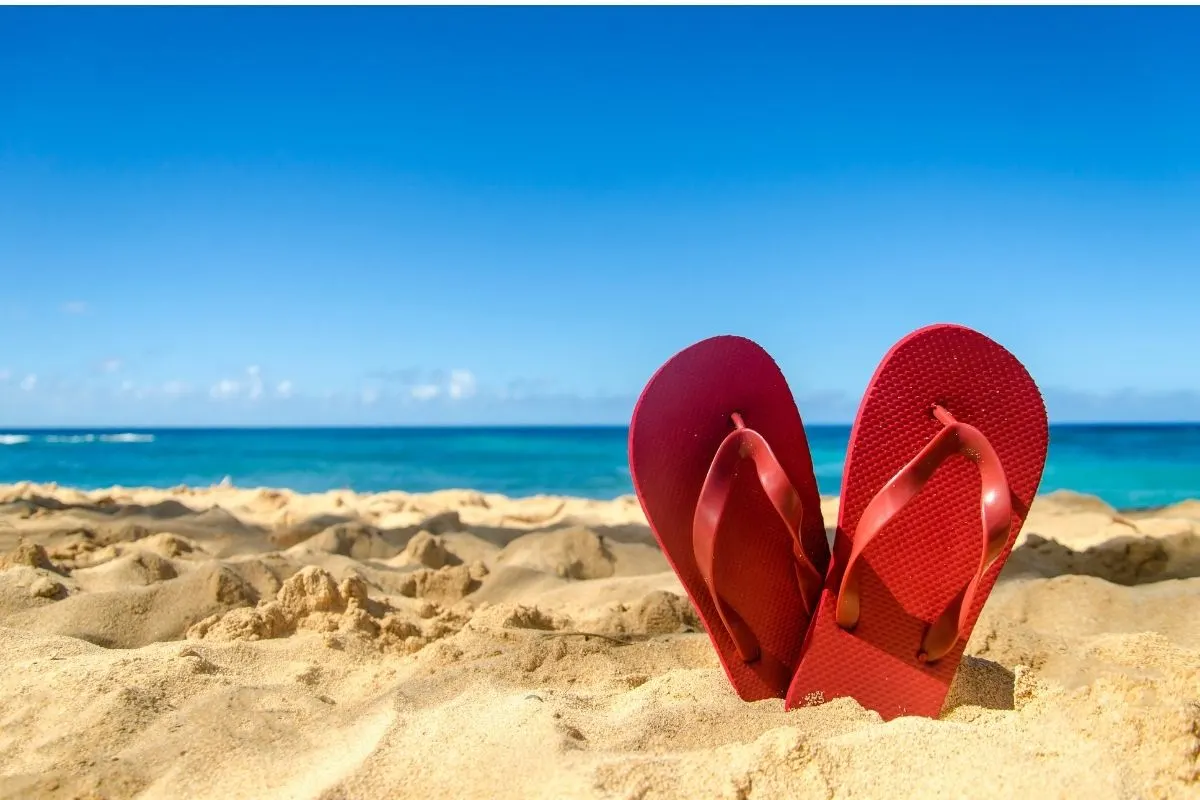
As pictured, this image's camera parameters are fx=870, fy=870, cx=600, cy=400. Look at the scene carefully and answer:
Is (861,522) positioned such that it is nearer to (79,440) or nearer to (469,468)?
(469,468)

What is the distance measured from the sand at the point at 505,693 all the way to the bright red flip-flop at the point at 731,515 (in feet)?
0.52

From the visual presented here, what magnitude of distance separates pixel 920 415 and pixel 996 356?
0.25 m

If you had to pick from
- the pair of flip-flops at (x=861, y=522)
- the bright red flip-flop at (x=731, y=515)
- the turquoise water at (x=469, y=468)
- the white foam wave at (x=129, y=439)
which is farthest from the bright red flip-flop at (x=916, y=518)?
the white foam wave at (x=129, y=439)

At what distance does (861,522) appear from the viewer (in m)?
2.15

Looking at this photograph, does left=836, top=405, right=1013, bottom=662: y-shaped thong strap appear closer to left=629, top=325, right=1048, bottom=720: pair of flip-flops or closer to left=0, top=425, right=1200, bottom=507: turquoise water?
left=629, top=325, right=1048, bottom=720: pair of flip-flops

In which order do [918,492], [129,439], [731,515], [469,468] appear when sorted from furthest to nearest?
[129,439], [469,468], [731,515], [918,492]

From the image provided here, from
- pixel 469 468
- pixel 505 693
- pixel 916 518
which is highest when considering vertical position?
pixel 916 518

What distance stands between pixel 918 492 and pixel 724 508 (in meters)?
0.47

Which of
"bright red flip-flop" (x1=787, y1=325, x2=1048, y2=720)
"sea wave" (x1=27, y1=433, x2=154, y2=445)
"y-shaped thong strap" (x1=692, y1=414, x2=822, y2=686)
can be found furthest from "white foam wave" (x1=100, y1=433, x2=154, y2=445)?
"bright red flip-flop" (x1=787, y1=325, x2=1048, y2=720)

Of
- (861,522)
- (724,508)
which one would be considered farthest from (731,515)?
(861,522)

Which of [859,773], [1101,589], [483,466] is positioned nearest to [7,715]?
[859,773]

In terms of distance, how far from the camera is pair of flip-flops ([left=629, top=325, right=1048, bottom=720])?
7.01 ft

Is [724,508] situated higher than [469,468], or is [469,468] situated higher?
[724,508]

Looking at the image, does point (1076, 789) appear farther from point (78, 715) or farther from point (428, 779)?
point (78, 715)
